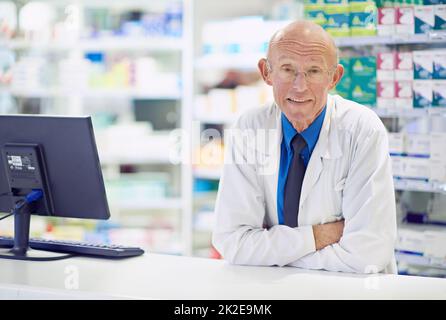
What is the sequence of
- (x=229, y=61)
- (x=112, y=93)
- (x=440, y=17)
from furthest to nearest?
(x=112, y=93), (x=229, y=61), (x=440, y=17)

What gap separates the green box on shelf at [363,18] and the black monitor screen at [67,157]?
2067mm

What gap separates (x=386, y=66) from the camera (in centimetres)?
385

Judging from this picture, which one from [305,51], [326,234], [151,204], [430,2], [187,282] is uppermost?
[430,2]

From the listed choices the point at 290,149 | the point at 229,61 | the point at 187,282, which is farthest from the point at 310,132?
the point at 229,61

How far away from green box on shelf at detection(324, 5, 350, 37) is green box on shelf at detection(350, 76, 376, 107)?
10.9 inches

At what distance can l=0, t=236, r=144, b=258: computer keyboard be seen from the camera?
2553 mm

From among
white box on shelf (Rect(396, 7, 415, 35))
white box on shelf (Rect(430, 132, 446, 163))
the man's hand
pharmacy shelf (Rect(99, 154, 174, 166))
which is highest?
white box on shelf (Rect(396, 7, 415, 35))

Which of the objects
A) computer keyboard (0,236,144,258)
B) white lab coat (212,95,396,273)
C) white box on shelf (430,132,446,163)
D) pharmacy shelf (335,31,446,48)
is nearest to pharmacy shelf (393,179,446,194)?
white box on shelf (430,132,446,163)

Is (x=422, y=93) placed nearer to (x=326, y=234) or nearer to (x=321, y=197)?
(x=321, y=197)

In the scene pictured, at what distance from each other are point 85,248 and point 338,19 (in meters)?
2.14

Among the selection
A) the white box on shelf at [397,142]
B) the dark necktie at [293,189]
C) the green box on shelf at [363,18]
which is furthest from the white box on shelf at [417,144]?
the dark necktie at [293,189]

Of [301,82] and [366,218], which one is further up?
[301,82]

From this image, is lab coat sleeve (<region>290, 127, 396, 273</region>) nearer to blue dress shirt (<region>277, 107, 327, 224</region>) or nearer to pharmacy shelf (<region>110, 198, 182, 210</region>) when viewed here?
blue dress shirt (<region>277, 107, 327, 224</region>)

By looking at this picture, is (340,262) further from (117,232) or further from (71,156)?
(117,232)
